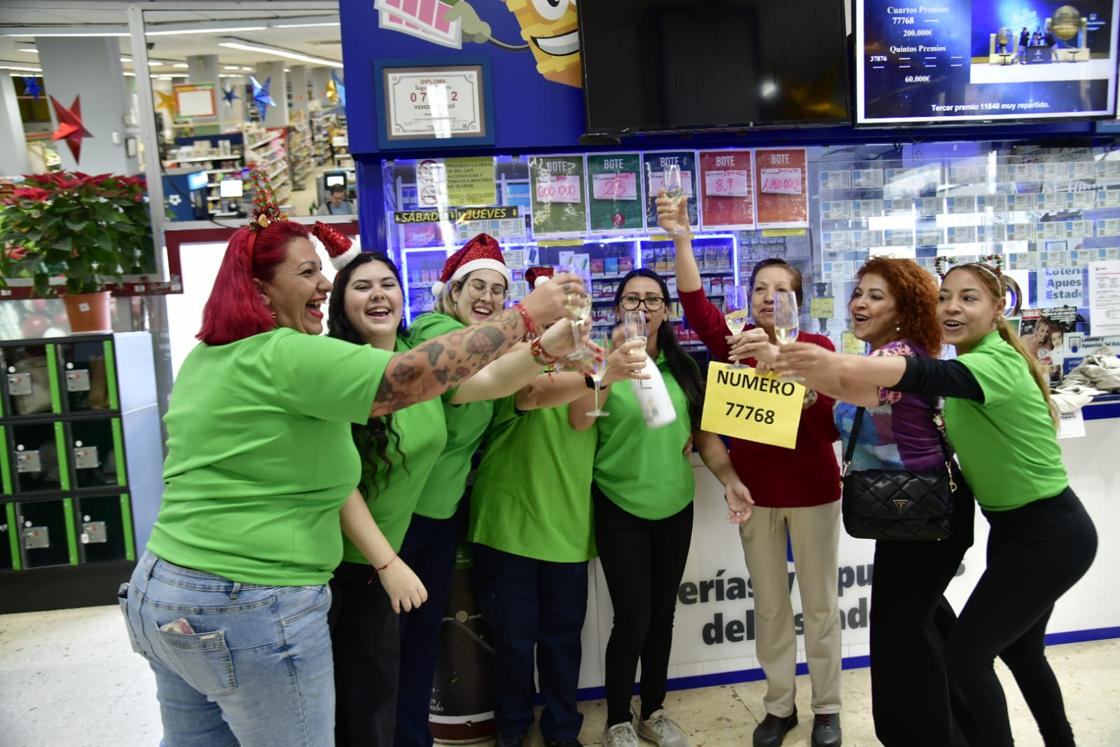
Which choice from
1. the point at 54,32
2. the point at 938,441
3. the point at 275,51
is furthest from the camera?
the point at 275,51

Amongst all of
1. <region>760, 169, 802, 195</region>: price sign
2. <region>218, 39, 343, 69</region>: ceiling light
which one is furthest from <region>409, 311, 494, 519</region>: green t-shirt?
<region>218, 39, 343, 69</region>: ceiling light

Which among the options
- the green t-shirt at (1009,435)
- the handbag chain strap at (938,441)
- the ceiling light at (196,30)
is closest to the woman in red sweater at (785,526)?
the handbag chain strap at (938,441)

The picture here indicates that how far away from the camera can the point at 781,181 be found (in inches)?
142

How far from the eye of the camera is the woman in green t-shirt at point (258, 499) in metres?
1.51

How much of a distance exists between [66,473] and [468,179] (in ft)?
10.7

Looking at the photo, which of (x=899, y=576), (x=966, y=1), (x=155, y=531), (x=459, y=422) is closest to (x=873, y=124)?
(x=966, y=1)

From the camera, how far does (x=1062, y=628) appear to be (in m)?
3.67

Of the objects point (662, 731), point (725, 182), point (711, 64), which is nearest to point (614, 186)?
point (725, 182)

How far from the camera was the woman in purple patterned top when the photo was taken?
249 centimetres

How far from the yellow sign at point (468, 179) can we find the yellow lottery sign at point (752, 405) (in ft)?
4.38

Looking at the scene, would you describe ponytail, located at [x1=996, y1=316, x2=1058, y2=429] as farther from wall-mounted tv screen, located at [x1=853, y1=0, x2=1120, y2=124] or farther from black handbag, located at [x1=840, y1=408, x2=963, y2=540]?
wall-mounted tv screen, located at [x1=853, y1=0, x2=1120, y2=124]

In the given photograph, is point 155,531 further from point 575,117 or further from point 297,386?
point 575,117

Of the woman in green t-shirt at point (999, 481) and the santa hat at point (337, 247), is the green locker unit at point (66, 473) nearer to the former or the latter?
the santa hat at point (337, 247)

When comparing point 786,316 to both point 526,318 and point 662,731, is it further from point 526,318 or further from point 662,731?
point 662,731
